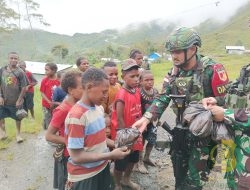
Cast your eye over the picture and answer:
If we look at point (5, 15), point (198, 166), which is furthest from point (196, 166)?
point (5, 15)

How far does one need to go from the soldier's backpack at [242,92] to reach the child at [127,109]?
1.55 m

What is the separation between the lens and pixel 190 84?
3504mm

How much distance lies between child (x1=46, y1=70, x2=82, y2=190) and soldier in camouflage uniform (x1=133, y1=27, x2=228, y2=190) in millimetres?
722

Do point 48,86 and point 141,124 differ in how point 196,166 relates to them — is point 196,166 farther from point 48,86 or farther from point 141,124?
point 48,86

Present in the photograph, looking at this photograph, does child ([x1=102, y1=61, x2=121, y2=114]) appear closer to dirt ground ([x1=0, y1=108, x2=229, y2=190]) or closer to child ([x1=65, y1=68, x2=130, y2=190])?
dirt ground ([x1=0, y1=108, x2=229, y2=190])

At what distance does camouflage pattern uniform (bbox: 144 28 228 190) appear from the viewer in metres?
3.42

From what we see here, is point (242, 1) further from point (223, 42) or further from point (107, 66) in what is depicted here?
point (107, 66)

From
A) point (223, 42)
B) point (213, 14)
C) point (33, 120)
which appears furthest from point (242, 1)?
point (33, 120)

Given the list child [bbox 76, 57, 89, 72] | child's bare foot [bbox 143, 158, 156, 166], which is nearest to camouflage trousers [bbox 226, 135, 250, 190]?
child's bare foot [bbox 143, 158, 156, 166]

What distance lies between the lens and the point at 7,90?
6906mm

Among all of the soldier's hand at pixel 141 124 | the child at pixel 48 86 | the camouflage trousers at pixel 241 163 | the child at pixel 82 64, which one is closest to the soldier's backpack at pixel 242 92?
the camouflage trousers at pixel 241 163

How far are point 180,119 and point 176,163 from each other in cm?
51

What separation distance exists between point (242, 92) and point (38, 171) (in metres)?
3.93

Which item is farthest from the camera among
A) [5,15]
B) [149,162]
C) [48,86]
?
[5,15]
